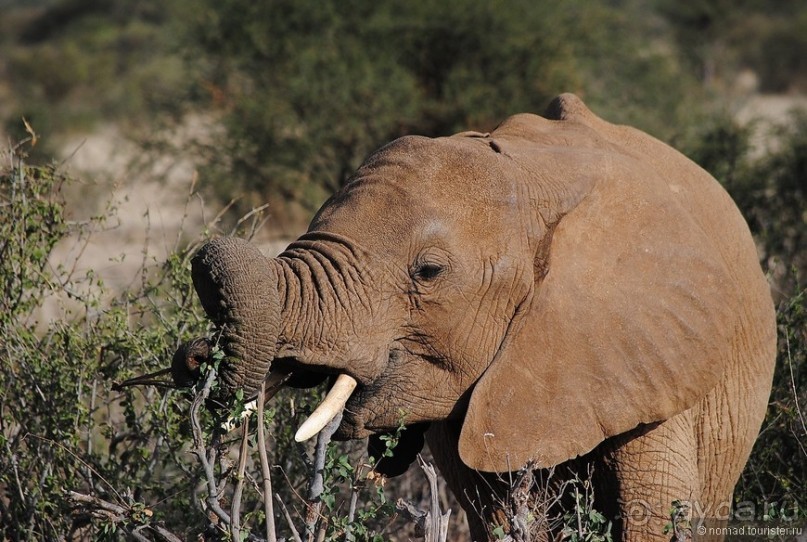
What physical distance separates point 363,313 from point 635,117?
7.75 metres

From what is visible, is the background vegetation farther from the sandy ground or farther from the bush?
the sandy ground

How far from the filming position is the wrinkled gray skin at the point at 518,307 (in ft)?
9.93

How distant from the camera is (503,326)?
314 cm

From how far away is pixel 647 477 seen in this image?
128 inches

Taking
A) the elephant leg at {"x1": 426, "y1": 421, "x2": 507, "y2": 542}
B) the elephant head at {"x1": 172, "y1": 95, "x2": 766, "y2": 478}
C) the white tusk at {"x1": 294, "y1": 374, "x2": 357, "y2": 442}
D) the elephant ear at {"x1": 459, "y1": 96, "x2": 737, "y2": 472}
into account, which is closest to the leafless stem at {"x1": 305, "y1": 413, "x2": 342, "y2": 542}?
the white tusk at {"x1": 294, "y1": 374, "x2": 357, "y2": 442}

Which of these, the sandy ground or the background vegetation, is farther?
the sandy ground

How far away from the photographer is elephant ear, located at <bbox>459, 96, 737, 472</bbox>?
Result: 10.2 feet

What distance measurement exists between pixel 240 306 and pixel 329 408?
37 cm

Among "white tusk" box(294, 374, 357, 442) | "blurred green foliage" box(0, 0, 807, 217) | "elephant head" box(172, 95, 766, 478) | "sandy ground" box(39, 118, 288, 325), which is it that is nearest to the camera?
"white tusk" box(294, 374, 357, 442)

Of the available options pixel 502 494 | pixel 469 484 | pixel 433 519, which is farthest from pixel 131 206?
pixel 433 519

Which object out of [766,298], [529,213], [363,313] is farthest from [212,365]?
[766,298]

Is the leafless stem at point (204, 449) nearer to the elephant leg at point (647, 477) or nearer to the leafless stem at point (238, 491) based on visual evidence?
the leafless stem at point (238, 491)

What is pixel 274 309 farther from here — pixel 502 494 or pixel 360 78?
pixel 360 78

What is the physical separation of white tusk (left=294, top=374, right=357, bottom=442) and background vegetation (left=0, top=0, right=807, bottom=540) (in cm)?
11
